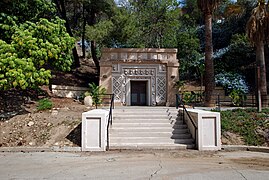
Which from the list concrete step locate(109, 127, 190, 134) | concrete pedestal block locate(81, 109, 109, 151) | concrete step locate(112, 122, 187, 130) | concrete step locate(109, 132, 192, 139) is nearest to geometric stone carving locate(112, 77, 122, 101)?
concrete step locate(112, 122, 187, 130)

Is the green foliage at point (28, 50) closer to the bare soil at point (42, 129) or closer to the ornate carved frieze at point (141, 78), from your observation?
the bare soil at point (42, 129)

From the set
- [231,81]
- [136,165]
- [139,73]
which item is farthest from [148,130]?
[231,81]

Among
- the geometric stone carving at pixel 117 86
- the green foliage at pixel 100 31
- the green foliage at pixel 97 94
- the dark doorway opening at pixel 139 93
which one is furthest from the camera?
the dark doorway opening at pixel 139 93

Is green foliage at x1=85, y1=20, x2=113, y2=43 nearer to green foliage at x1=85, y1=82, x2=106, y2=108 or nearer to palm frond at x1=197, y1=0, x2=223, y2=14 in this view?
green foliage at x1=85, y1=82, x2=106, y2=108

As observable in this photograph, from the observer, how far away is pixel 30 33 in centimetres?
1194

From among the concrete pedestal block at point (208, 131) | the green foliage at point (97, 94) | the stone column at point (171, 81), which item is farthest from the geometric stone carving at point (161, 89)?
the concrete pedestal block at point (208, 131)

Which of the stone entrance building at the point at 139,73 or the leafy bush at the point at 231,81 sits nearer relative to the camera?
the stone entrance building at the point at 139,73

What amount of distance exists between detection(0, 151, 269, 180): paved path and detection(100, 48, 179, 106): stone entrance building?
36.1ft

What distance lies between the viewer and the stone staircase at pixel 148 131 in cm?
935

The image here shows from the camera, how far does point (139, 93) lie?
2033cm

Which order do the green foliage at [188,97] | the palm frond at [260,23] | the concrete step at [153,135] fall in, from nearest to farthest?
the concrete step at [153,135], the palm frond at [260,23], the green foliage at [188,97]

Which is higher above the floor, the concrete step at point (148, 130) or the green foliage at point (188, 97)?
the green foliage at point (188, 97)

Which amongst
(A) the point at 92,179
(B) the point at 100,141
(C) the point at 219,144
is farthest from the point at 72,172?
(C) the point at 219,144

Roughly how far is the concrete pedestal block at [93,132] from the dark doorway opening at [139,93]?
36.6 ft
